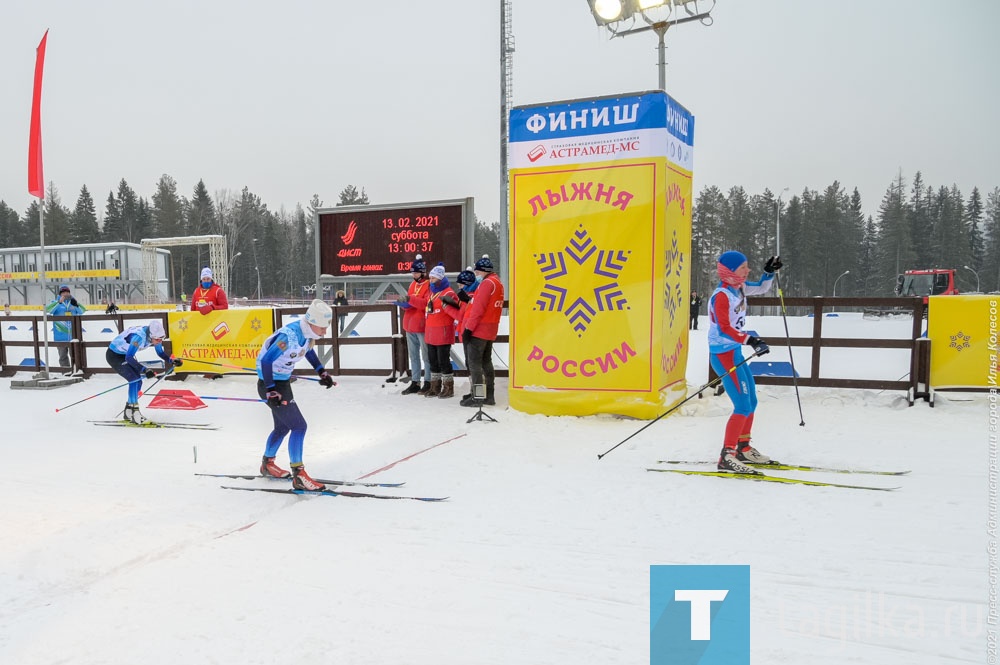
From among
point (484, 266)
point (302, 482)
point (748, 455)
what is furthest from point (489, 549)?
point (484, 266)

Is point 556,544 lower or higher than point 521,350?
lower

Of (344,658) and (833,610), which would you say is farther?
(833,610)

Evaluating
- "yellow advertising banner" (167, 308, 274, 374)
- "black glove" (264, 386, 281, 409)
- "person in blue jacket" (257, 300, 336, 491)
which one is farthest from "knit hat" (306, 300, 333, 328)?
"yellow advertising banner" (167, 308, 274, 374)

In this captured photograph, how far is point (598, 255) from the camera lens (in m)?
7.73

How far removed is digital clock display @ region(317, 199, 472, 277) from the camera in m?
12.0

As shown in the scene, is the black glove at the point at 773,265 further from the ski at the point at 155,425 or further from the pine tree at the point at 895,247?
the pine tree at the point at 895,247

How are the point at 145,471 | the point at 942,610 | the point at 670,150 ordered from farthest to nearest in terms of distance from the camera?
the point at 670,150 → the point at 145,471 → the point at 942,610

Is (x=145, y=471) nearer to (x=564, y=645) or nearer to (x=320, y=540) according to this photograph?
(x=320, y=540)

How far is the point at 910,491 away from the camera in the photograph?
4762 mm

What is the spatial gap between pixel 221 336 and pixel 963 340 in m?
12.0

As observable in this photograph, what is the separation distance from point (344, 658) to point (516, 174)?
657 cm

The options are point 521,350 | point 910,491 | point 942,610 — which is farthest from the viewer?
point 521,350

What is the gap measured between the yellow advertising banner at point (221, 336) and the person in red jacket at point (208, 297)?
16 centimetres

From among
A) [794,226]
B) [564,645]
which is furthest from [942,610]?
[794,226]
